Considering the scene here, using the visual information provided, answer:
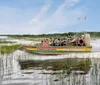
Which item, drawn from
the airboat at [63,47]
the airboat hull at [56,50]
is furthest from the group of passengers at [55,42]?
the airboat hull at [56,50]

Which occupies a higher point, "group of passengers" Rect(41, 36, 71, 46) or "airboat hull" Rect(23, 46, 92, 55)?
"group of passengers" Rect(41, 36, 71, 46)

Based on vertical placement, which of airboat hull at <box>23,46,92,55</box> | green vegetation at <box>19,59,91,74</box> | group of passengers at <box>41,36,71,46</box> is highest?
group of passengers at <box>41,36,71,46</box>

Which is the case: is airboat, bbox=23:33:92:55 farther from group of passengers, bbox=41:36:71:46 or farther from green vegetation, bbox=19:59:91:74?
green vegetation, bbox=19:59:91:74

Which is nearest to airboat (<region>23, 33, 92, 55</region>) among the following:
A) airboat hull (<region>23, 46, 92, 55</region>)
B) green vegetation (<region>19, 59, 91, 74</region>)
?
airboat hull (<region>23, 46, 92, 55</region>)

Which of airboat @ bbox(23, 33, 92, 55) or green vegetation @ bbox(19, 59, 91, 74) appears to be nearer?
green vegetation @ bbox(19, 59, 91, 74)

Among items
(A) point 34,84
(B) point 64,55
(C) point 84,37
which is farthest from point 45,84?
(C) point 84,37

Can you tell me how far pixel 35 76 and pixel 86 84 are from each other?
11.4 ft

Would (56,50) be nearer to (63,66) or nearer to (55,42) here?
(55,42)

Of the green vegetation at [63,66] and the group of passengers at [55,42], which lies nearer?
the green vegetation at [63,66]

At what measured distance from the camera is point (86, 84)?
13320 millimetres

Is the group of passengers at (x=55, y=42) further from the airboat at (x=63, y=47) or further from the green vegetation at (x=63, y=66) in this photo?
the green vegetation at (x=63, y=66)

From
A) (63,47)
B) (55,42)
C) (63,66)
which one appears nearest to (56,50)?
(63,47)

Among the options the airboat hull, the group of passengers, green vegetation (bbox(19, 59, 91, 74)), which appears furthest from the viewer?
the group of passengers

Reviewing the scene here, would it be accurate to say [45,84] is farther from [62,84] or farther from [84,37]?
[84,37]
